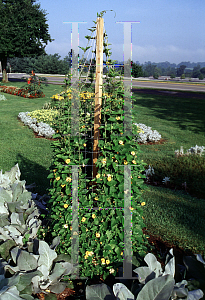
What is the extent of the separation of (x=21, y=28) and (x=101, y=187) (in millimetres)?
21028

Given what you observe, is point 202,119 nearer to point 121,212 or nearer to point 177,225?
point 177,225

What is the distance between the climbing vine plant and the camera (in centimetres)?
209

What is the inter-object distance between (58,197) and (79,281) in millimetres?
835

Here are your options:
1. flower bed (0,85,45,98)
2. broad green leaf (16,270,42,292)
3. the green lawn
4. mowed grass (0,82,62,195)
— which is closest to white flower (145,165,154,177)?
the green lawn

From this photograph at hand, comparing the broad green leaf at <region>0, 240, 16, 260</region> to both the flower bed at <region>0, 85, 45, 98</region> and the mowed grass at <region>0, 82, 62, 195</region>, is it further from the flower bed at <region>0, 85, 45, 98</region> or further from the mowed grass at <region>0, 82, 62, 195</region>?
the flower bed at <region>0, 85, 45, 98</region>

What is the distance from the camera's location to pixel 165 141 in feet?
25.7

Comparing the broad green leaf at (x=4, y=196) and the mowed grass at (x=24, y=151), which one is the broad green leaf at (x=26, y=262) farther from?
the mowed grass at (x=24, y=151)

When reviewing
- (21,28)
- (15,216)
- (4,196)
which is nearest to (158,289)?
(15,216)

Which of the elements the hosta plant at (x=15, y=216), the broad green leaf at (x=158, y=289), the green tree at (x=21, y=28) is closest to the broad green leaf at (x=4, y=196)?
the hosta plant at (x=15, y=216)

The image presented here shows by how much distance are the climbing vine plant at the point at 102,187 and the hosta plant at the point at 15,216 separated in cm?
37

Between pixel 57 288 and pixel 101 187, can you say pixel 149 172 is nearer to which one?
pixel 101 187

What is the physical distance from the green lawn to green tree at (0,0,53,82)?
8480mm

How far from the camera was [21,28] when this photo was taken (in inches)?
771

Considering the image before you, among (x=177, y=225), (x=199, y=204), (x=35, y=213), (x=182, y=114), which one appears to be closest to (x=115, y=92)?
(x=35, y=213)
